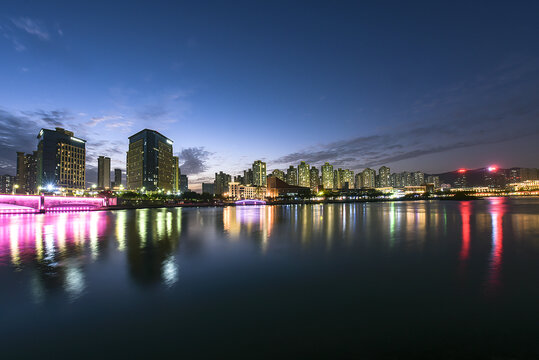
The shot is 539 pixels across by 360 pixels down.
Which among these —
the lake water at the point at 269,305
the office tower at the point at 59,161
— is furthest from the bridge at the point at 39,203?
the office tower at the point at 59,161

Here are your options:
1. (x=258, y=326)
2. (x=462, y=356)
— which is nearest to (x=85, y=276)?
(x=258, y=326)

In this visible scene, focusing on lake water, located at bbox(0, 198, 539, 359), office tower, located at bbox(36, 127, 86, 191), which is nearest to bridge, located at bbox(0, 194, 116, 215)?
lake water, located at bbox(0, 198, 539, 359)

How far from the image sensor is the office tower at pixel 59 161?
6398 inches

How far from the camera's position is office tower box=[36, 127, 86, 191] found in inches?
6398

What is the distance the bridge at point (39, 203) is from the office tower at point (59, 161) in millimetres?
93087

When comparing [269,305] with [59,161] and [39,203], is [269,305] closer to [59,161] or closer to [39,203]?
[39,203]

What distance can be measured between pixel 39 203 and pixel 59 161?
122 meters

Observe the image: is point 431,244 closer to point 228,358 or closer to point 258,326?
point 258,326

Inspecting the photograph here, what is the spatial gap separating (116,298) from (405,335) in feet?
30.0

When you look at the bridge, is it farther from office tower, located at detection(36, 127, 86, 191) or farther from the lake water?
office tower, located at detection(36, 127, 86, 191)

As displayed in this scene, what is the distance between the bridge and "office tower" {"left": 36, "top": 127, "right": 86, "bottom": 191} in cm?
9309

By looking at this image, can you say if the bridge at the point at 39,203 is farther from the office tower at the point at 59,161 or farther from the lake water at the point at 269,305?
the office tower at the point at 59,161

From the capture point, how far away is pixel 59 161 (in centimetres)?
16775

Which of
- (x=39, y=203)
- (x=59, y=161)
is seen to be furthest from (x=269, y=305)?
(x=59, y=161)
